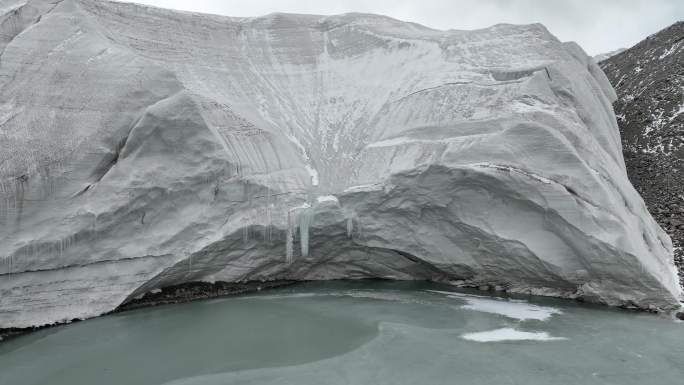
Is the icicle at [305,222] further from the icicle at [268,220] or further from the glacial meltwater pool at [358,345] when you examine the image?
the glacial meltwater pool at [358,345]

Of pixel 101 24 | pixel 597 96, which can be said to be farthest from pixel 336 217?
pixel 597 96

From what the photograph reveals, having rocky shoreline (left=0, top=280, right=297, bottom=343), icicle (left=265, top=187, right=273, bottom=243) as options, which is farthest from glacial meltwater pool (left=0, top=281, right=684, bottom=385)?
icicle (left=265, top=187, right=273, bottom=243)

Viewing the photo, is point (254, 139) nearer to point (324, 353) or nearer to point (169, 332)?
point (169, 332)

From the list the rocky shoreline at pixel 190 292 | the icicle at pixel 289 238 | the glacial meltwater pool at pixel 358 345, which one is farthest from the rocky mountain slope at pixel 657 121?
the rocky shoreline at pixel 190 292

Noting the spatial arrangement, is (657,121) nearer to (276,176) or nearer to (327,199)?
(327,199)

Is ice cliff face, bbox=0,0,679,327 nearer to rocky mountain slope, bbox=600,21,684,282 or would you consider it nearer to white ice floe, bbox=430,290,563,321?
white ice floe, bbox=430,290,563,321
